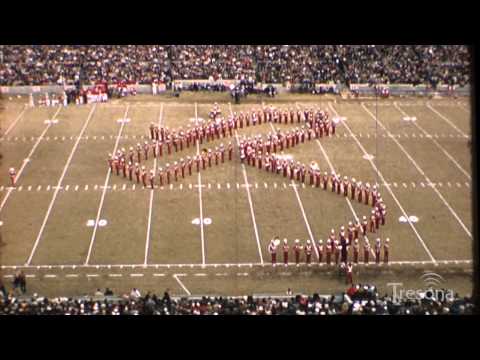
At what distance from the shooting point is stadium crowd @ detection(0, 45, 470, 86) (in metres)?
23.8

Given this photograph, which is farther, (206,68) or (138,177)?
(206,68)

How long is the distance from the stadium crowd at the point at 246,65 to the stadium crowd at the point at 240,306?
14169mm

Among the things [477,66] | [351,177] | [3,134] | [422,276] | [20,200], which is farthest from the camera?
[3,134]

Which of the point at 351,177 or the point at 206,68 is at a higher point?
the point at 206,68

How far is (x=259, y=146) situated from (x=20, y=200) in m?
4.91

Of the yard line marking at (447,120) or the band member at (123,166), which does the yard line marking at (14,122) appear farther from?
the yard line marking at (447,120)

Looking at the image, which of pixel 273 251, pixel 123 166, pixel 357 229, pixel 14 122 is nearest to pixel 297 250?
pixel 273 251

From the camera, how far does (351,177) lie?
1644 cm

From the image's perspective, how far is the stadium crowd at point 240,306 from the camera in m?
9.29

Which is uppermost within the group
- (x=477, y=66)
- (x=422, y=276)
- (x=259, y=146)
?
(x=477, y=66)

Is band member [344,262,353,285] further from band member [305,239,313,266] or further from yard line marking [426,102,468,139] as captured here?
yard line marking [426,102,468,139]
